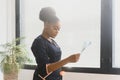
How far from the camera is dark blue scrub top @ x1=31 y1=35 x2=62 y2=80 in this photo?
1.83 metres

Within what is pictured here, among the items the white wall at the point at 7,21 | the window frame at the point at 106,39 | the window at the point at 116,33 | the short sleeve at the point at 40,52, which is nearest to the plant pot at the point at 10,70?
the white wall at the point at 7,21

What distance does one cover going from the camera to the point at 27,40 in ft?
10.1

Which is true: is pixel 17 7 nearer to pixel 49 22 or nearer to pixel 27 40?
pixel 27 40

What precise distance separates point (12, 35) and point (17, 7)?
405 mm

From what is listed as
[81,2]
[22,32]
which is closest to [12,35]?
Answer: [22,32]

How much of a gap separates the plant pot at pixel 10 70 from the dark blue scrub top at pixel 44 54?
1.80ft

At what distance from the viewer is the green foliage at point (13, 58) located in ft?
7.87

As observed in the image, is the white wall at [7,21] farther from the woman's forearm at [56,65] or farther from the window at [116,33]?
the window at [116,33]


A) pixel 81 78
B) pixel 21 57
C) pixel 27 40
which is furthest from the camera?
pixel 27 40

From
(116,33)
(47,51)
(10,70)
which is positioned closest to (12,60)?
(10,70)

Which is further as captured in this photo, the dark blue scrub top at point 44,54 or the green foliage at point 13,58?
the green foliage at point 13,58

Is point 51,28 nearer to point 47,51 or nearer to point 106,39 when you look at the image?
point 47,51

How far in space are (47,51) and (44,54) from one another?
0.06 meters

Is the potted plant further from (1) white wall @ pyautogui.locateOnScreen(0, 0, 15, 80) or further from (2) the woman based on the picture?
(2) the woman
